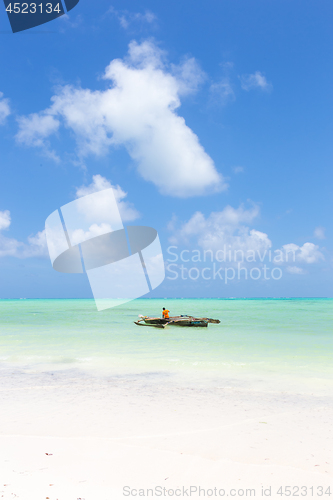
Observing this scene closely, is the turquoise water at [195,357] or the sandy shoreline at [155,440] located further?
the turquoise water at [195,357]

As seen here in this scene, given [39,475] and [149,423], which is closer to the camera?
[39,475]

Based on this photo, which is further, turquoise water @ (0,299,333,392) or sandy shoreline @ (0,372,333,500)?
turquoise water @ (0,299,333,392)

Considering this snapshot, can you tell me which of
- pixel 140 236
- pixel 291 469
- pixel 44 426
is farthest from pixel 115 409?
pixel 140 236

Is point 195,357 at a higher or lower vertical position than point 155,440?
lower

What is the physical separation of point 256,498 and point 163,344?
15.0 metres

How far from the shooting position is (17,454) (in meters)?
5.04

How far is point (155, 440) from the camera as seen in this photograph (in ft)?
19.2

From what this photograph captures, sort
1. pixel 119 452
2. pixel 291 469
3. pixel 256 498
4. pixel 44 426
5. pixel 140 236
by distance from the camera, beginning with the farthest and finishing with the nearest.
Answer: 1. pixel 140 236
2. pixel 44 426
3. pixel 119 452
4. pixel 291 469
5. pixel 256 498

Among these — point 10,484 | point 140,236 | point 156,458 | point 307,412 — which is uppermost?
point 140,236

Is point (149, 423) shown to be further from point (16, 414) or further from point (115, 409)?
point (16, 414)

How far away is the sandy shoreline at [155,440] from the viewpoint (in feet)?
14.4

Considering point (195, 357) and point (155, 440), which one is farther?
point (195, 357)

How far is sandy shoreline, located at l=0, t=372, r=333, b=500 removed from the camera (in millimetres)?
4391

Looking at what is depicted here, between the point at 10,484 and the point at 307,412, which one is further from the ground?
the point at 10,484
